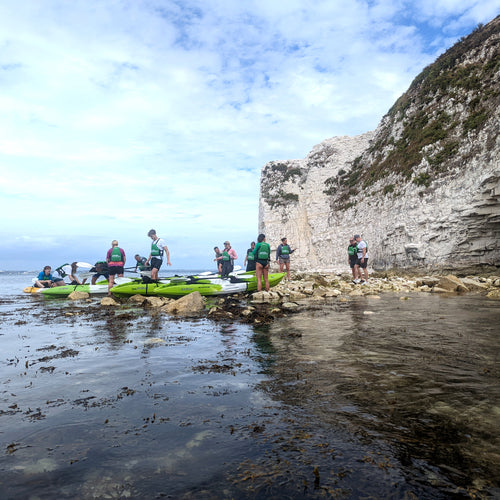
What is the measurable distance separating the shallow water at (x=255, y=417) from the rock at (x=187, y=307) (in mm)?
4133

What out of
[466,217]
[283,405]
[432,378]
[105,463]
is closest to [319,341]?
[432,378]

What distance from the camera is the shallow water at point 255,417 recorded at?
2117 mm

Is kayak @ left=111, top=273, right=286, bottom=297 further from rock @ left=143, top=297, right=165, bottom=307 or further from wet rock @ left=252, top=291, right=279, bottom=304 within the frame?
wet rock @ left=252, top=291, right=279, bottom=304

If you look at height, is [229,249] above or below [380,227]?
below

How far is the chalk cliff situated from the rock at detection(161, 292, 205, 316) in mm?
14846

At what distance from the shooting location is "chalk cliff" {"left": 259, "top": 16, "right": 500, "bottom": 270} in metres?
17.7

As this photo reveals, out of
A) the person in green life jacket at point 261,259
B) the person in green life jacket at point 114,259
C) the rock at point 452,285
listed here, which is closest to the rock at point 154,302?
the person in green life jacket at point 261,259

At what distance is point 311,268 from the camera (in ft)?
112

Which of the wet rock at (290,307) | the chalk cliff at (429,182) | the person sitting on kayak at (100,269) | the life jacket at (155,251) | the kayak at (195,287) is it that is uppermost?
the chalk cliff at (429,182)

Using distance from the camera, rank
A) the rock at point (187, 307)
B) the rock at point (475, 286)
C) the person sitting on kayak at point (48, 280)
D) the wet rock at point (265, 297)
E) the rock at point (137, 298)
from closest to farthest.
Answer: the rock at point (187, 307) < the wet rock at point (265, 297) < the rock at point (475, 286) < the rock at point (137, 298) < the person sitting on kayak at point (48, 280)

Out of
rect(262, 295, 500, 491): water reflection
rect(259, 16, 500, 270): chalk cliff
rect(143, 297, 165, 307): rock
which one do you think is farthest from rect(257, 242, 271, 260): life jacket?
rect(259, 16, 500, 270): chalk cliff

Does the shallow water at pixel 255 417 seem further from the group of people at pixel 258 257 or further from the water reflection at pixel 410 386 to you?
the group of people at pixel 258 257

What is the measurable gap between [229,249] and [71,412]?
52.0 feet

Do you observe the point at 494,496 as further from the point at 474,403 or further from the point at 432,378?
the point at 432,378
